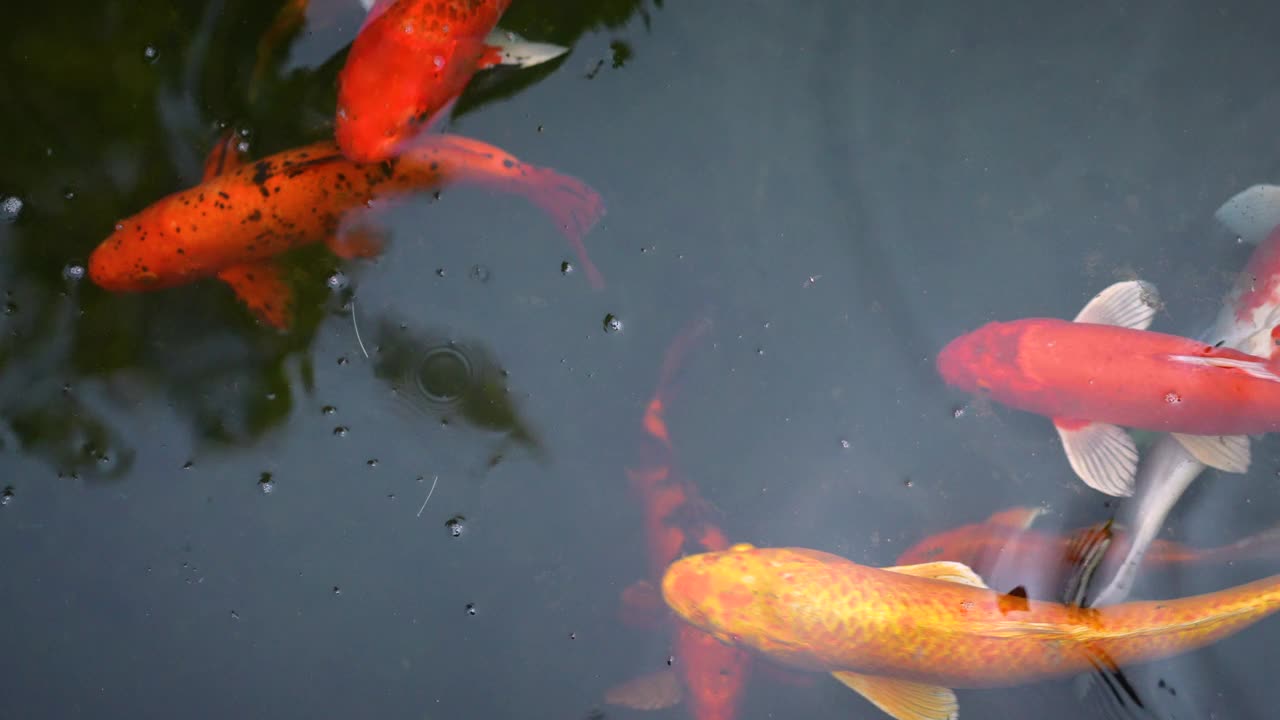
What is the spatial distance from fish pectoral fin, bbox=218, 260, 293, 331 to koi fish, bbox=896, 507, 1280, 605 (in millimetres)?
2622

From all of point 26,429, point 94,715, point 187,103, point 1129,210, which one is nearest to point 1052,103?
point 1129,210

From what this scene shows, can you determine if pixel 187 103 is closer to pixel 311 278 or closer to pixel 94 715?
pixel 311 278

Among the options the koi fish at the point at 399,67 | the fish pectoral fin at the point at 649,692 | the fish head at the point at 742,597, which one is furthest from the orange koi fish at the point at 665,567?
the koi fish at the point at 399,67

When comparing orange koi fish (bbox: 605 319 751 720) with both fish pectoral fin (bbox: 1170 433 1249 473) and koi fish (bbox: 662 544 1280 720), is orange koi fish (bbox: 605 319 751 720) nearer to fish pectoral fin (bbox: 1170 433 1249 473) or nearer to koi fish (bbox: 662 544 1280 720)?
koi fish (bbox: 662 544 1280 720)

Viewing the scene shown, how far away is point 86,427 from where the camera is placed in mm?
3201

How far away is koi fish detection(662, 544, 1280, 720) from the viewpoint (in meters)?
2.79

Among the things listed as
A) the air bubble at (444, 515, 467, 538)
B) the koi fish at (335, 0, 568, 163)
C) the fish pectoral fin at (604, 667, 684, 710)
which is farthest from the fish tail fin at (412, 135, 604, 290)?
the fish pectoral fin at (604, 667, 684, 710)

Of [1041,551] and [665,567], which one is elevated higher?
[1041,551]

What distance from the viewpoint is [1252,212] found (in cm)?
332

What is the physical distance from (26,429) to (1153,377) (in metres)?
4.23

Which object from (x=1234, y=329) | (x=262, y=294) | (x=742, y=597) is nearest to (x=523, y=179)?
(x=262, y=294)

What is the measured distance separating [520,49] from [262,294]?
1.41 metres

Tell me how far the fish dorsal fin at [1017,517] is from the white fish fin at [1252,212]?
4.57 feet

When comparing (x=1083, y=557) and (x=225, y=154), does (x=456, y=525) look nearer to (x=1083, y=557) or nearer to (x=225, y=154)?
(x=225, y=154)
